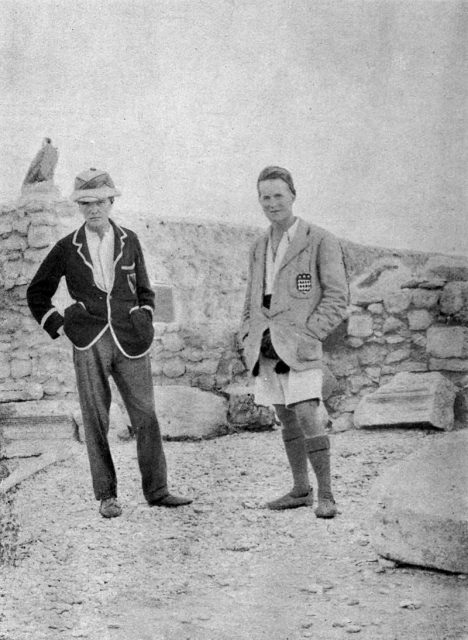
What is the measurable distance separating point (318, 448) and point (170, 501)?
0.84 meters

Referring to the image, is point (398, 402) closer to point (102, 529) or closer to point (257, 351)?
point (257, 351)

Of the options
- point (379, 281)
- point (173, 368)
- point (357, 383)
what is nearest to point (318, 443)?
point (357, 383)

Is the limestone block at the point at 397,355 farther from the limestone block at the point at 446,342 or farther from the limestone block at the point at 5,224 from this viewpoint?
the limestone block at the point at 5,224

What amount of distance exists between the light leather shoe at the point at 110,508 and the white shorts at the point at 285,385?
885mm

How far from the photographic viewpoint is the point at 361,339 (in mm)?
4875

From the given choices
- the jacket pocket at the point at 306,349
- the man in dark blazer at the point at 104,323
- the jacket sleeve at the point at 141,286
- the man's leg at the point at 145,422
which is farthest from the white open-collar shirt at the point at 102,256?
the jacket pocket at the point at 306,349

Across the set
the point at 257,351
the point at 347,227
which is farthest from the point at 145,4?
the point at 257,351

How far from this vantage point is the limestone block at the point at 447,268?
430 cm

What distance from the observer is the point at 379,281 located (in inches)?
202

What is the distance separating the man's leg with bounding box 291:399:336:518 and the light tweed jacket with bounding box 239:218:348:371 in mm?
197

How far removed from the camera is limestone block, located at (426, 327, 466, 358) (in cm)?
459

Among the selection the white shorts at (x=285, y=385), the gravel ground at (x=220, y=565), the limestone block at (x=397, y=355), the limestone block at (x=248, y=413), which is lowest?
the gravel ground at (x=220, y=565)

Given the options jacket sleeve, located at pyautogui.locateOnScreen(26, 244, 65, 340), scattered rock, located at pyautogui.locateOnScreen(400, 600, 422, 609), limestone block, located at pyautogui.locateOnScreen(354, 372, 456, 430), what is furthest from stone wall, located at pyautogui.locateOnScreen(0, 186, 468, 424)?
scattered rock, located at pyautogui.locateOnScreen(400, 600, 422, 609)

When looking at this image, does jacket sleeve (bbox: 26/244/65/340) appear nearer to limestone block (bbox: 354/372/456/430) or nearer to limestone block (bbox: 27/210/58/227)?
limestone block (bbox: 27/210/58/227)
